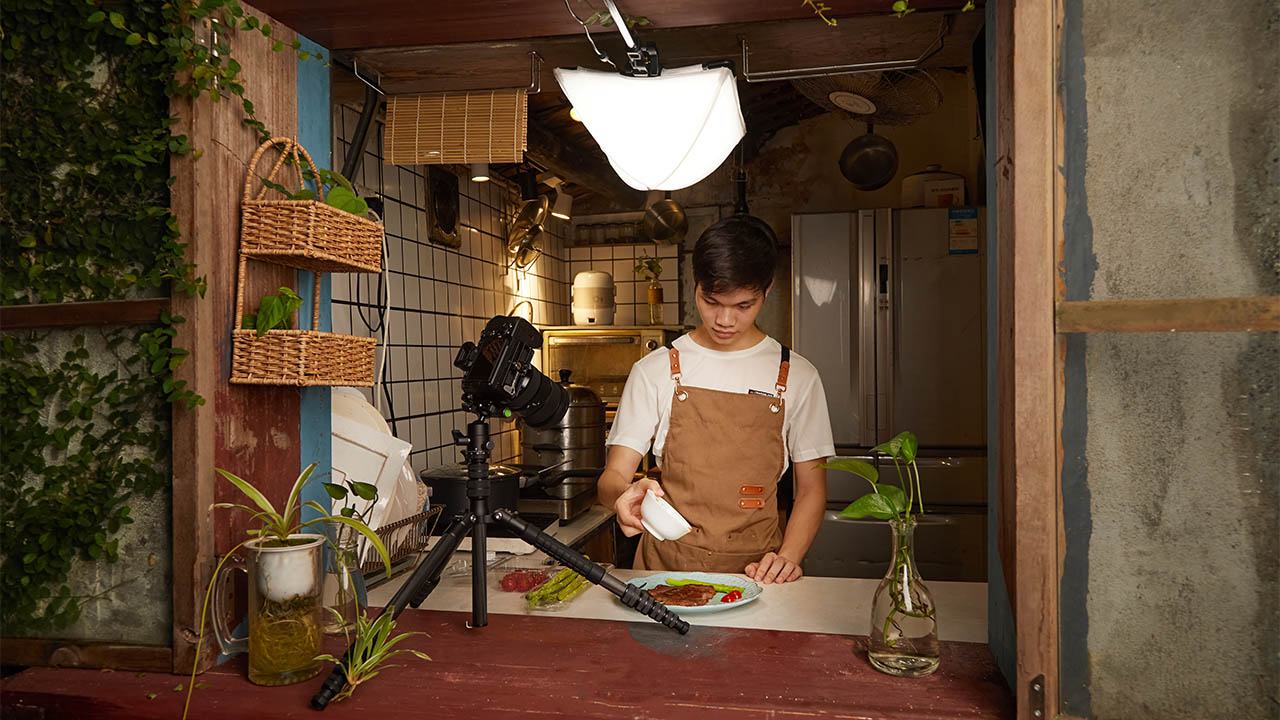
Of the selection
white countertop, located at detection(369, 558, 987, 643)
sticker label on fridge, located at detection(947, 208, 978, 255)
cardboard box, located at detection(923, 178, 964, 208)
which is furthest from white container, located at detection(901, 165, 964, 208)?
white countertop, located at detection(369, 558, 987, 643)

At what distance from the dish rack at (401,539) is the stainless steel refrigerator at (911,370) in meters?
2.46

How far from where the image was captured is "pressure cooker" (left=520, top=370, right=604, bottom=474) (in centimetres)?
363

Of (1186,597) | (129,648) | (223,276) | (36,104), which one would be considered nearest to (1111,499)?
(1186,597)

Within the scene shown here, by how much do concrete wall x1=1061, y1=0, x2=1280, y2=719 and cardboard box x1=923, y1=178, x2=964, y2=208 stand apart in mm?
3136

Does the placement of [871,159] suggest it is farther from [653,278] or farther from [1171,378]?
[1171,378]

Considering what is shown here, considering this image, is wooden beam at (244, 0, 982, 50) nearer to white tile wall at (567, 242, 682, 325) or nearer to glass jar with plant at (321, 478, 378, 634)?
glass jar with plant at (321, 478, 378, 634)

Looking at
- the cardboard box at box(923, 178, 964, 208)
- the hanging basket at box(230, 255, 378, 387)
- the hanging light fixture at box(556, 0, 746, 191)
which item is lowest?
the hanging basket at box(230, 255, 378, 387)

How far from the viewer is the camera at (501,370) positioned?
4.57 ft

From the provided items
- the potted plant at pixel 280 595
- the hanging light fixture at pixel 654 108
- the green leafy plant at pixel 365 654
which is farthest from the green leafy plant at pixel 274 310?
the hanging light fixture at pixel 654 108

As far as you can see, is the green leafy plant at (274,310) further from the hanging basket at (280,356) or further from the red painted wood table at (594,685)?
the red painted wood table at (594,685)

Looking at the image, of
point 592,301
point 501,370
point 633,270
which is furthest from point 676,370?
point 633,270

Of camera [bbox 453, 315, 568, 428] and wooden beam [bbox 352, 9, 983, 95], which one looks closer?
camera [bbox 453, 315, 568, 428]

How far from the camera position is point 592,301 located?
15.3 ft

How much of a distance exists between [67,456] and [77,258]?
1.17 feet
